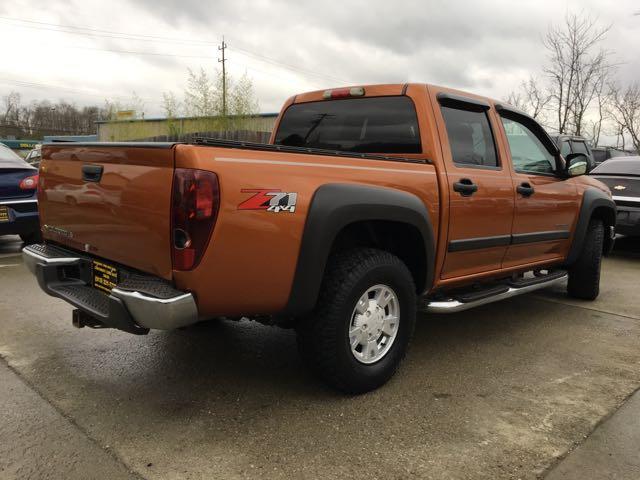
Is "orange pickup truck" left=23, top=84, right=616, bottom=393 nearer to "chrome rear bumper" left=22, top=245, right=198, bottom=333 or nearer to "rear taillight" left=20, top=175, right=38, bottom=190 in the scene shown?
"chrome rear bumper" left=22, top=245, right=198, bottom=333

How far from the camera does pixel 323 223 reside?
2613mm

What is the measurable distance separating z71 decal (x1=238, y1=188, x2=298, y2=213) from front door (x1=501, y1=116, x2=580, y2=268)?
7.10 ft

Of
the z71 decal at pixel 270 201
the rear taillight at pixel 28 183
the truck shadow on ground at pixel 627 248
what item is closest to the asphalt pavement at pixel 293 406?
the z71 decal at pixel 270 201

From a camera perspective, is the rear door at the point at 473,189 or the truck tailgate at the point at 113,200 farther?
the rear door at the point at 473,189

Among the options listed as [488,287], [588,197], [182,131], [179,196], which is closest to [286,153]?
[179,196]

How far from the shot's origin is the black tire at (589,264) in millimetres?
5141

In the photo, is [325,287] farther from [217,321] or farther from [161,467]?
[217,321]

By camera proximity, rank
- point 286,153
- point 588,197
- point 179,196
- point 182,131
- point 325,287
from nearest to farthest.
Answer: point 179,196 < point 286,153 < point 325,287 < point 588,197 < point 182,131

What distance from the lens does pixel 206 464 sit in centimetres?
234

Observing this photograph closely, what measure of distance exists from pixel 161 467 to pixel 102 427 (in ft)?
1.67

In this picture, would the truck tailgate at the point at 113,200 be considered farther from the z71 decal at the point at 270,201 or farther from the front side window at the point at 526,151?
the front side window at the point at 526,151

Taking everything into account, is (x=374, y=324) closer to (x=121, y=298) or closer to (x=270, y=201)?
(x=270, y=201)

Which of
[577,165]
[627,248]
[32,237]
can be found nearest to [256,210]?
[577,165]

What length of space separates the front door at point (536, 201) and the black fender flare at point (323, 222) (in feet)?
5.35
